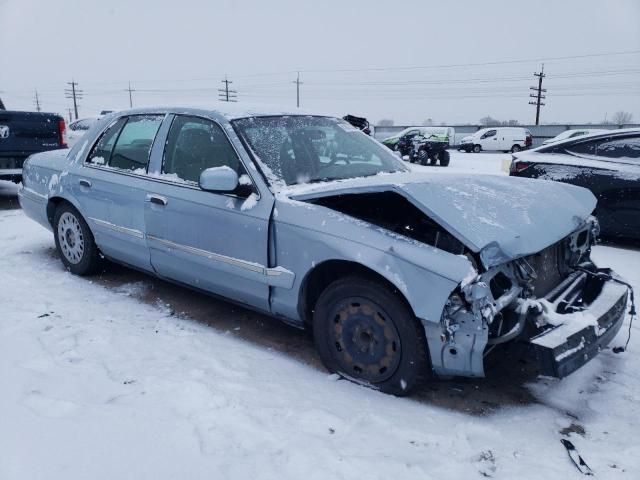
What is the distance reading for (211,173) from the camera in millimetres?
2949

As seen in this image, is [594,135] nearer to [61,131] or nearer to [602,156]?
[602,156]

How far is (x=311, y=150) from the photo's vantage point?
3510 mm

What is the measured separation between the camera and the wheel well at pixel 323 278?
266 cm

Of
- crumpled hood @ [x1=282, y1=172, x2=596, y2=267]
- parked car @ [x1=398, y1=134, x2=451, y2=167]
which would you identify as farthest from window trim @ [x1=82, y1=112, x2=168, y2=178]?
parked car @ [x1=398, y1=134, x2=451, y2=167]

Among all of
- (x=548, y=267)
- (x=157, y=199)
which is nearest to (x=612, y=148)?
(x=548, y=267)

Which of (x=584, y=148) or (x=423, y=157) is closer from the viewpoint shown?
(x=584, y=148)

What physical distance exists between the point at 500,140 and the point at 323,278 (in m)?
30.6

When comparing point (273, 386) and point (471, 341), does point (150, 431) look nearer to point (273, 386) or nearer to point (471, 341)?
point (273, 386)

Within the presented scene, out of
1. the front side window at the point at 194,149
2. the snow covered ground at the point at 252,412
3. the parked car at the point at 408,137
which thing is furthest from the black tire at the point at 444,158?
the front side window at the point at 194,149

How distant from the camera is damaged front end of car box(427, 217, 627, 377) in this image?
7.50 feet

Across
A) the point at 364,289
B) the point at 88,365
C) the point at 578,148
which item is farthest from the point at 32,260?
the point at 578,148

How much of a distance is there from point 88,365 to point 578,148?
5.69m

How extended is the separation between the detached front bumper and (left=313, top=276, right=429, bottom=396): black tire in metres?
0.57

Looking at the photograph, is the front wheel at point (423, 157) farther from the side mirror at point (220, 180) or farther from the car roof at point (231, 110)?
the side mirror at point (220, 180)
